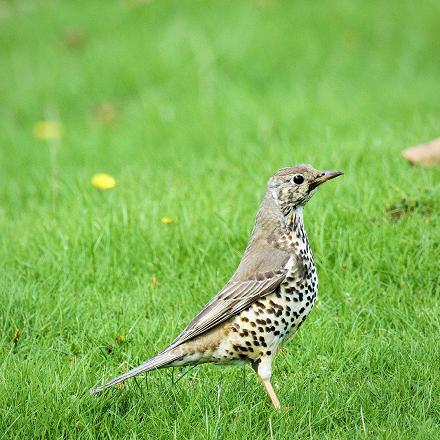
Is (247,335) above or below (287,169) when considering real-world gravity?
below

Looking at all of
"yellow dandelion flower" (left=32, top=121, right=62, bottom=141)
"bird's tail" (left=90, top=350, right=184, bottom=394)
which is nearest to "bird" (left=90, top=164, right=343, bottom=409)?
"bird's tail" (left=90, top=350, right=184, bottom=394)

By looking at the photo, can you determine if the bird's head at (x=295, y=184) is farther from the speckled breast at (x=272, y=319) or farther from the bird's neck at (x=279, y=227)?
the speckled breast at (x=272, y=319)

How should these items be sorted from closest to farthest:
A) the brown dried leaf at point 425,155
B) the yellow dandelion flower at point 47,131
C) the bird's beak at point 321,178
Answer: the bird's beak at point 321,178
the brown dried leaf at point 425,155
the yellow dandelion flower at point 47,131

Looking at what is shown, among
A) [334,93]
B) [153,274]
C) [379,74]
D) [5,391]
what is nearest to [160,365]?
[5,391]

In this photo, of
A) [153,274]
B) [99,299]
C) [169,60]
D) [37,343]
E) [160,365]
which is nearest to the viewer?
[160,365]

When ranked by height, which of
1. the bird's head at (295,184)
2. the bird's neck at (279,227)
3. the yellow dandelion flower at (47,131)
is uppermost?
the bird's head at (295,184)

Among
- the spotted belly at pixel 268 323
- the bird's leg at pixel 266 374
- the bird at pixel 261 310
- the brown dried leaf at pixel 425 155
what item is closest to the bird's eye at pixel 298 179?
the bird at pixel 261 310

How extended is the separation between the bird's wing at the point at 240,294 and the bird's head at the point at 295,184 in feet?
0.93

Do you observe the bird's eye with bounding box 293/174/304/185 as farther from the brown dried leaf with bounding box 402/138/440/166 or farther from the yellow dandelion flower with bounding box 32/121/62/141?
the yellow dandelion flower with bounding box 32/121/62/141

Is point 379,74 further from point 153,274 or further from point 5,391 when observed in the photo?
point 5,391

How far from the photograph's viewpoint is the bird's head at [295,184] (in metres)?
4.43

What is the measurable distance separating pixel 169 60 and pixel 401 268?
18.9 feet

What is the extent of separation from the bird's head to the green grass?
931mm

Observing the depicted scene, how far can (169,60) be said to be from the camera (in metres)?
10.6
